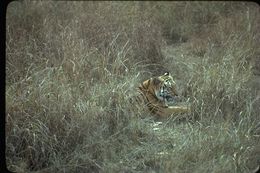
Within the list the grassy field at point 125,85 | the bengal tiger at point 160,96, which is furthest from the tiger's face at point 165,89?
the grassy field at point 125,85

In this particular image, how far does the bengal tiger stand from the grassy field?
0.30 feet

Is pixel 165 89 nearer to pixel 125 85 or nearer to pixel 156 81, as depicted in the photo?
pixel 156 81

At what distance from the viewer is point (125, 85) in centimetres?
402

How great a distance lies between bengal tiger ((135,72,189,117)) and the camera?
13.2 feet

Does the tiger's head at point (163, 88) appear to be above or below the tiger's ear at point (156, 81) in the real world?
below

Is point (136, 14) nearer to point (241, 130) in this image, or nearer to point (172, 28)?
point (172, 28)

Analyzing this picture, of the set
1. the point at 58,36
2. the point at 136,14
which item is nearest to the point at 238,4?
the point at 136,14

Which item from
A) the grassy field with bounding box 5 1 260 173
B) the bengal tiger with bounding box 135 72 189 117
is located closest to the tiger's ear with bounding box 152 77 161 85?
the bengal tiger with bounding box 135 72 189 117

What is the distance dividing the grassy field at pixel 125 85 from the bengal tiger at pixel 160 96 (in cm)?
9

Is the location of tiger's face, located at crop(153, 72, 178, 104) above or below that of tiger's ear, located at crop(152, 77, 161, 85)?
below

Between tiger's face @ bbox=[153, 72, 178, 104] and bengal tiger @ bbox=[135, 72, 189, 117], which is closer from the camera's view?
bengal tiger @ bbox=[135, 72, 189, 117]

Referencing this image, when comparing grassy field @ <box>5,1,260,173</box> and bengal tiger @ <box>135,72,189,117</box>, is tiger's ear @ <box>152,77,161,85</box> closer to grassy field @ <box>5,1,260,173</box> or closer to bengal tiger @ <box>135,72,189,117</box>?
bengal tiger @ <box>135,72,189,117</box>

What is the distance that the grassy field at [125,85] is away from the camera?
131 inches

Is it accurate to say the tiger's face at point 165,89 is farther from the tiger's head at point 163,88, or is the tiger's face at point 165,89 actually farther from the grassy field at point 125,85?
the grassy field at point 125,85
